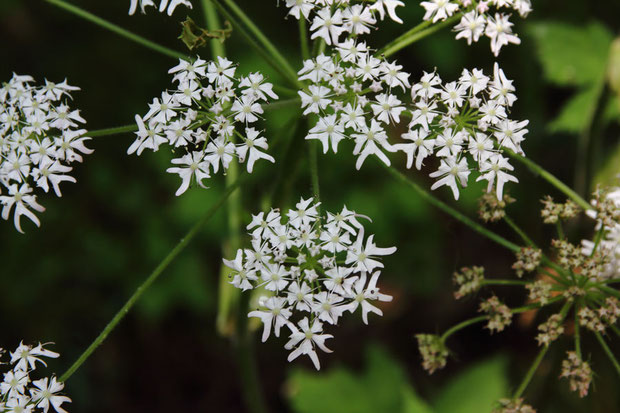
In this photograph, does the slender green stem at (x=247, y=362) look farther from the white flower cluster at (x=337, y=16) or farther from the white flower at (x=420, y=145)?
the white flower cluster at (x=337, y=16)

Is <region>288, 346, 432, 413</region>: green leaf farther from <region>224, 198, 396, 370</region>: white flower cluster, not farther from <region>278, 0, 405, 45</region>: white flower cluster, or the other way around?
<region>278, 0, 405, 45</region>: white flower cluster

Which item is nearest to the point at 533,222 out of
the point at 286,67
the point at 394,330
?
the point at 394,330

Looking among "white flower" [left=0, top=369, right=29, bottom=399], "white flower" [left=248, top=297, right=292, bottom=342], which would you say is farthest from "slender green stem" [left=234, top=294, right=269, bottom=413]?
"white flower" [left=0, top=369, right=29, bottom=399]

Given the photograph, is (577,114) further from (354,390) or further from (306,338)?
(306,338)

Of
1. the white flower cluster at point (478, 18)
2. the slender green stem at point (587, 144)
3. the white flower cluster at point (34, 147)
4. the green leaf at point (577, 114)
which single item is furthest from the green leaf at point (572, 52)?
the white flower cluster at point (34, 147)

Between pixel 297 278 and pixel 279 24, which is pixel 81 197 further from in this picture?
pixel 297 278
